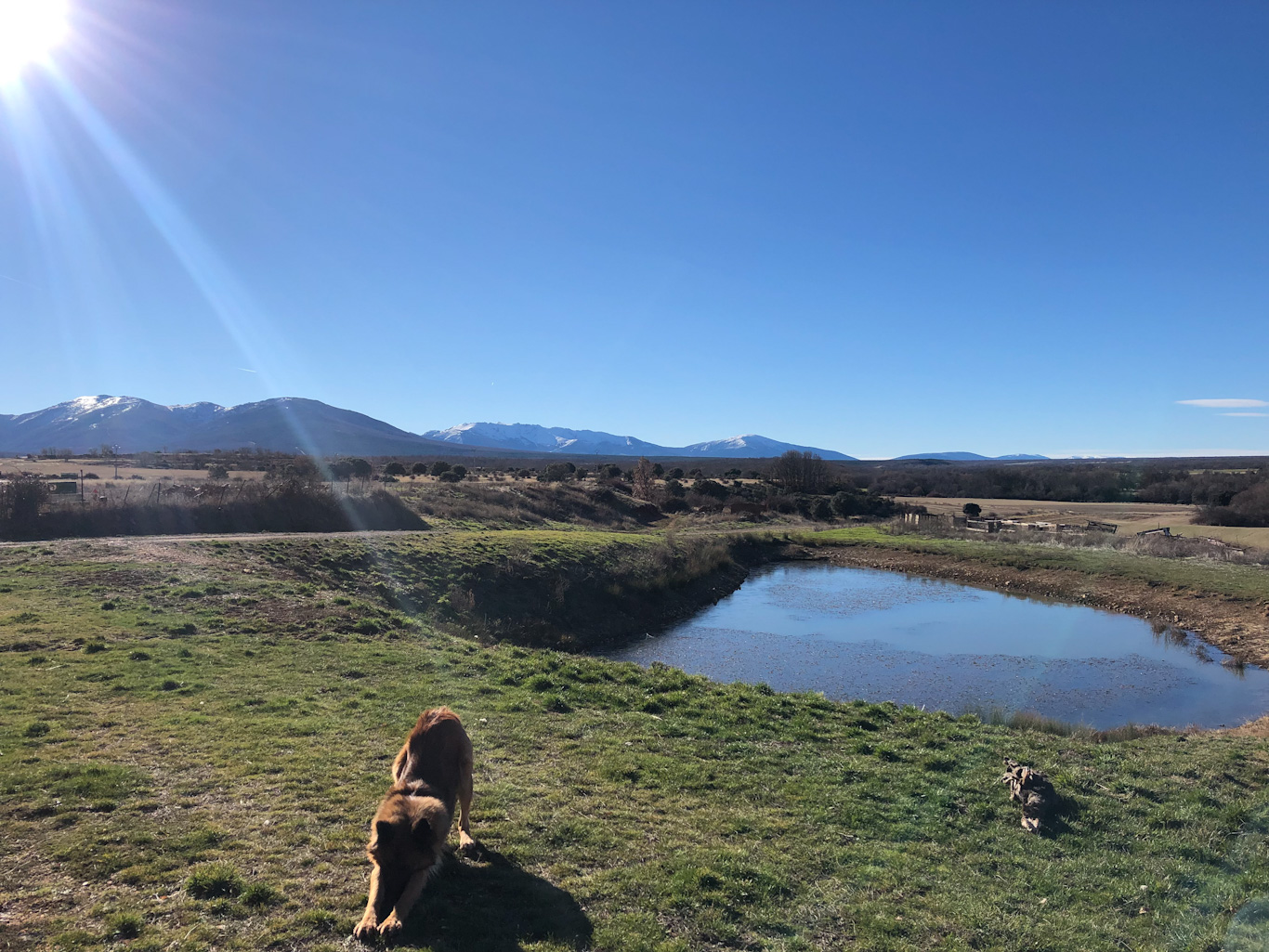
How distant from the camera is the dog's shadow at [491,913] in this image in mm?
4281

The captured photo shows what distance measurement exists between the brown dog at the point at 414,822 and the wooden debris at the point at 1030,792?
5.51 meters

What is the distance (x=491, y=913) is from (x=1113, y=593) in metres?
34.3

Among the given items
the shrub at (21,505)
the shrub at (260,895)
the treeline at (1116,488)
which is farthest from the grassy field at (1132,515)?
the shrub at (21,505)

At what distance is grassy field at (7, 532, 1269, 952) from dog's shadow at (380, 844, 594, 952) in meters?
0.02

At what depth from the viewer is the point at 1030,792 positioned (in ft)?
23.0

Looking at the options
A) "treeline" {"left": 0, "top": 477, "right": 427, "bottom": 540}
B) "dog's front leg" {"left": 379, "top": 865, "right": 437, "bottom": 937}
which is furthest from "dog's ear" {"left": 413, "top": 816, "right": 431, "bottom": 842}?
"treeline" {"left": 0, "top": 477, "right": 427, "bottom": 540}

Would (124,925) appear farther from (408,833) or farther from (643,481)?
(643,481)

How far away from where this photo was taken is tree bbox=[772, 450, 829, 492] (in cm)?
7756

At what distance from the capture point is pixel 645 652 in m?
21.5

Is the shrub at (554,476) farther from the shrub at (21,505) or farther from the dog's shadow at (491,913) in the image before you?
the dog's shadow at (491,913)

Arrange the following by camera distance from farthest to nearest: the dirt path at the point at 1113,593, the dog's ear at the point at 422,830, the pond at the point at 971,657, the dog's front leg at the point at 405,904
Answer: the dirt path at the point at 1113,593, the pond at the point at 971,657, the dog's ear at the point at 422,830, the dog's front leg at the point at 405,904

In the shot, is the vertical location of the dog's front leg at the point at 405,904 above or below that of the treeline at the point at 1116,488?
below

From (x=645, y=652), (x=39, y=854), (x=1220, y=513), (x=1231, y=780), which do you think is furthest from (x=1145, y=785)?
(x=1220, y=513)

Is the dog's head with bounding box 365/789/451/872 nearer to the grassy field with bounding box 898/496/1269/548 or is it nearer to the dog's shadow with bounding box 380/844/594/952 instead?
the dog's shadow with bounding box 380/844/594/952
